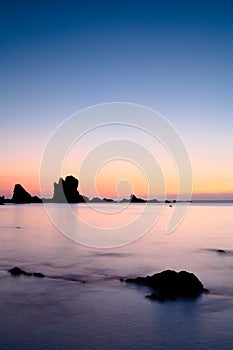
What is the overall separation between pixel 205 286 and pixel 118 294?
4577 mm

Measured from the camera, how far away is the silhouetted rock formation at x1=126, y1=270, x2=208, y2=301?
1393 centimetres

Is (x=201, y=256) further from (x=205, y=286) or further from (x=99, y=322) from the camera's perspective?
(x=99, y=322)

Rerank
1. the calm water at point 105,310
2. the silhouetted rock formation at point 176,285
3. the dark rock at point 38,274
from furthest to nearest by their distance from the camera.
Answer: the dark rock at point 38,274, the silhouetted rock formation at point 176,285, the calm water at point 105,310

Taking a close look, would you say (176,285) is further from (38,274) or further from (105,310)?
(38,274)

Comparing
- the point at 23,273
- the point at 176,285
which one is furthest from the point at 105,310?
the point at 23,273

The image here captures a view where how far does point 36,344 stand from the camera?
361 inches

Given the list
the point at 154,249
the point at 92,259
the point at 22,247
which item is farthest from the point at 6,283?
the point at 154,249

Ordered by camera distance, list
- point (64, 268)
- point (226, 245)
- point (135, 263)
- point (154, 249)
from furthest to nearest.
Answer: point (226, 245) → point (154, 249) → point (135, 263) → point (64, 268)

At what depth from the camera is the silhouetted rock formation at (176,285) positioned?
13930 mm

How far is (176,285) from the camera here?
14.5 meters

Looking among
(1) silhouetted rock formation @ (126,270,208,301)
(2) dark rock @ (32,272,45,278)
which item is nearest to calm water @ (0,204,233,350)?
(2) dark rock @ (32,272,45,278)

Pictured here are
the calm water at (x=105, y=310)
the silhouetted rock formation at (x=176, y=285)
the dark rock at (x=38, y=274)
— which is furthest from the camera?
the dark rock at (x=38, y=274)

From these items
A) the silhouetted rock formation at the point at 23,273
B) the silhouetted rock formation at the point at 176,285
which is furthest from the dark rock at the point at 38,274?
the silhouetted rock formation at the point at 176,285

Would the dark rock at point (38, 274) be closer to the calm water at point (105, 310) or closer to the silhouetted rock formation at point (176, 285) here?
the calm water at point (105, 310)
